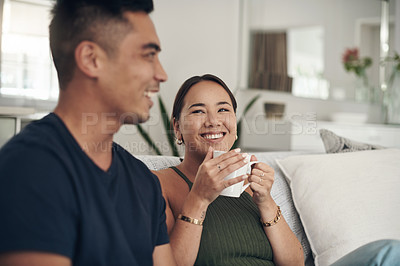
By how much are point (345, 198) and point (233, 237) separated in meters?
0.54

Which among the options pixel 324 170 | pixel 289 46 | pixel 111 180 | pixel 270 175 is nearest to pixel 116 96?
pixel 111 180

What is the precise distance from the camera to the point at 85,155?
802mm

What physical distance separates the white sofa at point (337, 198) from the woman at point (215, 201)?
191 mm

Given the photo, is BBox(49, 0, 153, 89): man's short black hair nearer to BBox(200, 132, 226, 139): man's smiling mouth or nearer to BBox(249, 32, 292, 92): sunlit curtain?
BBox(200, 132, 226, 139): man's smiling mouth

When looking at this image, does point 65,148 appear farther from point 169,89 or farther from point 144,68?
point 169,89

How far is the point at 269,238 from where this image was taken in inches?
52.7

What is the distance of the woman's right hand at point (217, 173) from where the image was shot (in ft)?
3.79

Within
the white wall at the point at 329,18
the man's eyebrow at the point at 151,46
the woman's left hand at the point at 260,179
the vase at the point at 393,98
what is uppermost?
the white wall at the point at 329,18

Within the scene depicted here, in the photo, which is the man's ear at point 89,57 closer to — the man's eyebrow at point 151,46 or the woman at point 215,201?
the man's eyebrow at point 151,46

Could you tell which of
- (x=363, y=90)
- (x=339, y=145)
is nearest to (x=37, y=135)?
(x=339, y=145)

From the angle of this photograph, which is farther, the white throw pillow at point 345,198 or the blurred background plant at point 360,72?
the blurred background plant at point 360,72

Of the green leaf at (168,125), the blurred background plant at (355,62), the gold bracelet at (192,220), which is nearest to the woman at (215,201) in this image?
the gold bracelet at (192,220)

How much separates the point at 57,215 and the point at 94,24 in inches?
14.4

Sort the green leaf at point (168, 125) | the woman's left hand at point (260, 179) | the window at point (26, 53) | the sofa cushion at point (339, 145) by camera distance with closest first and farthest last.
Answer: the woman's left hand at point (260, 179) < the sofa cushion at point (339, 145) < the window at point (26, 53) < the green leaf at point (168, 125)
